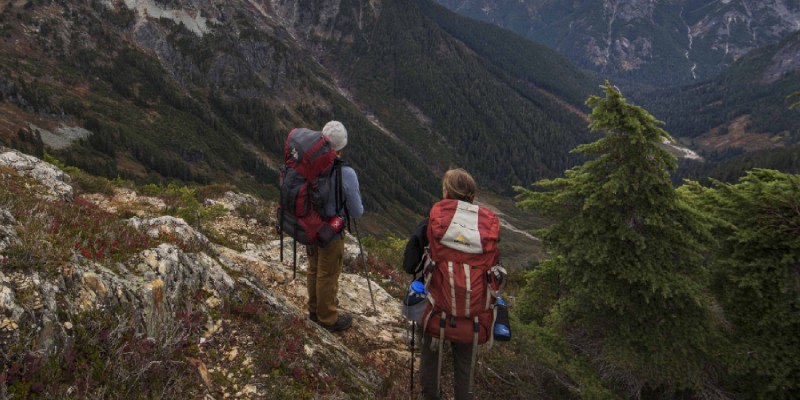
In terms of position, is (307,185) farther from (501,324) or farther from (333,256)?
(501,324)

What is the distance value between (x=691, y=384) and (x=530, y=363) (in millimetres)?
3633

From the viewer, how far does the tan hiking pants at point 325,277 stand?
668cm

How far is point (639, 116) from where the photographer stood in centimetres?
888

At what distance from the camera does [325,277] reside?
679cm

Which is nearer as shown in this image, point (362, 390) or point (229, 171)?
point (362, 390)

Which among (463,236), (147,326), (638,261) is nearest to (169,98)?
(147,326)

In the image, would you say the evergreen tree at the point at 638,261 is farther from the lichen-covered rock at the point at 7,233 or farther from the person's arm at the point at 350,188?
the lichen-covered rock at the point at 7,233

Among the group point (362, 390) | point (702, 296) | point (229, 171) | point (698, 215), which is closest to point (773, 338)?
point (702, 296)

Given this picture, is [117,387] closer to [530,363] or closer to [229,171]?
[530,363]

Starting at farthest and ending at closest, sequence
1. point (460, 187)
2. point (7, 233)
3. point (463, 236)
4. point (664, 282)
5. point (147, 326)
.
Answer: point (664, 282) → point (460, 187) → point (463, 236) → point (147, 326) → point (7, 233)

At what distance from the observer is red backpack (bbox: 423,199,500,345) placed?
Answer: 15.3 feet

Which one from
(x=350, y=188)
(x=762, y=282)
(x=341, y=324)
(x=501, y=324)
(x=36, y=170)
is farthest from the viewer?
(x=36, y=170)

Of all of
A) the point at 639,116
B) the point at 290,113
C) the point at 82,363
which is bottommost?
the point at 290,113

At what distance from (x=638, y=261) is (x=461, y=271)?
5933mm
